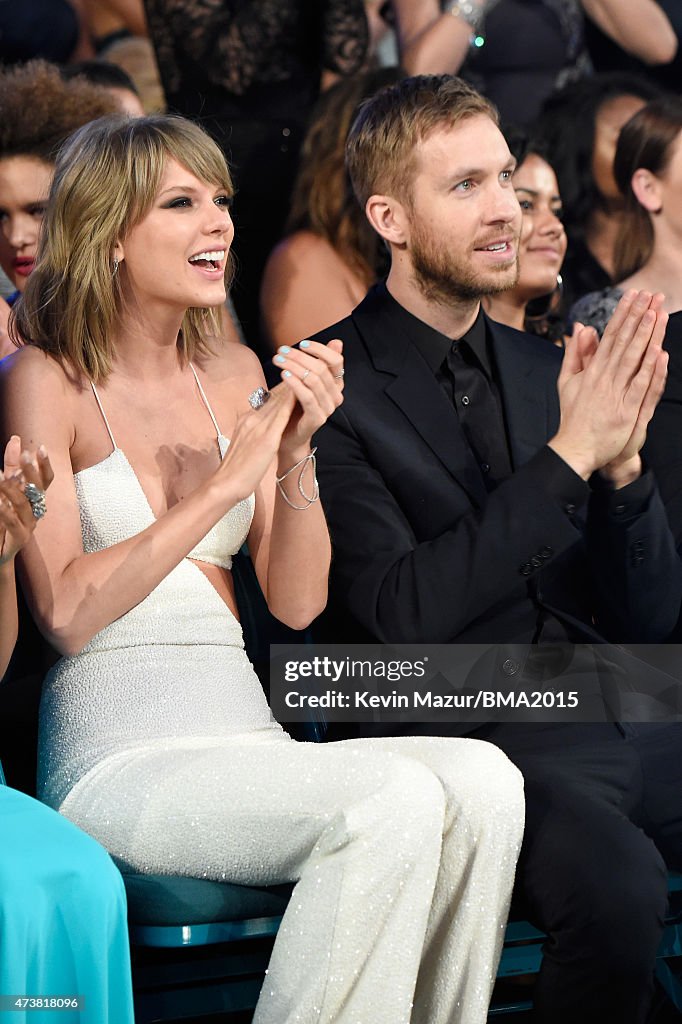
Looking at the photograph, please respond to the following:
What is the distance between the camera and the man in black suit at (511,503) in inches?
77.2

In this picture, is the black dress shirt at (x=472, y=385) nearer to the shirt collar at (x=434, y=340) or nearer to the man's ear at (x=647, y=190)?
the shirt collar at (x=434, y=340)

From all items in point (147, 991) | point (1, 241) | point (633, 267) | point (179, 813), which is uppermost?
point (1, 241)

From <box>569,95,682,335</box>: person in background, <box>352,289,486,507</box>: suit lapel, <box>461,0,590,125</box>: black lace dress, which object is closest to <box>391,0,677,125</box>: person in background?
<box>461,0,590,125</box>: black lace dress

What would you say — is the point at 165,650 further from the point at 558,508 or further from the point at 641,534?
the point at 641,534

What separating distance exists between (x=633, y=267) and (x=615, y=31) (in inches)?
35.0

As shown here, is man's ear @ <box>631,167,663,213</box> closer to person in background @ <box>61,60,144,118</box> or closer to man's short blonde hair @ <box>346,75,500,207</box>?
man's short blonde hair @ <box>346,75,500,207</box>

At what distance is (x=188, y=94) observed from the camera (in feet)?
11.4

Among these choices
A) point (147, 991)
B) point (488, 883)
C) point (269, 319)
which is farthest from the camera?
point (269, 319)

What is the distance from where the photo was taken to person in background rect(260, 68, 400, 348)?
3330 millimetres

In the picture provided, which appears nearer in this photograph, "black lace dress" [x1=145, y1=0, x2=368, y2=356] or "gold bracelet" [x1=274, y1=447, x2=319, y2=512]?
"gold bracelet" [x1=274, y1=447, x2=319, y2=512]

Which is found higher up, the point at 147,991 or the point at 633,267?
the point at 633,267

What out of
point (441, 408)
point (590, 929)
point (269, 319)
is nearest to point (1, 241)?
point (269, 319)

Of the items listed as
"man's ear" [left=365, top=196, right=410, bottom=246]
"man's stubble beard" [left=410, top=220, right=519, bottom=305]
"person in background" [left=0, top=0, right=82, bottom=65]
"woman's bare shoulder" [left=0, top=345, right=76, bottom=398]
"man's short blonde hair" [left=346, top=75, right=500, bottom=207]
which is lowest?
"woman's bare shoulder" [left=0, top=345, right=76, bottom=398]

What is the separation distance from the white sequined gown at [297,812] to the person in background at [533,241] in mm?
1457
